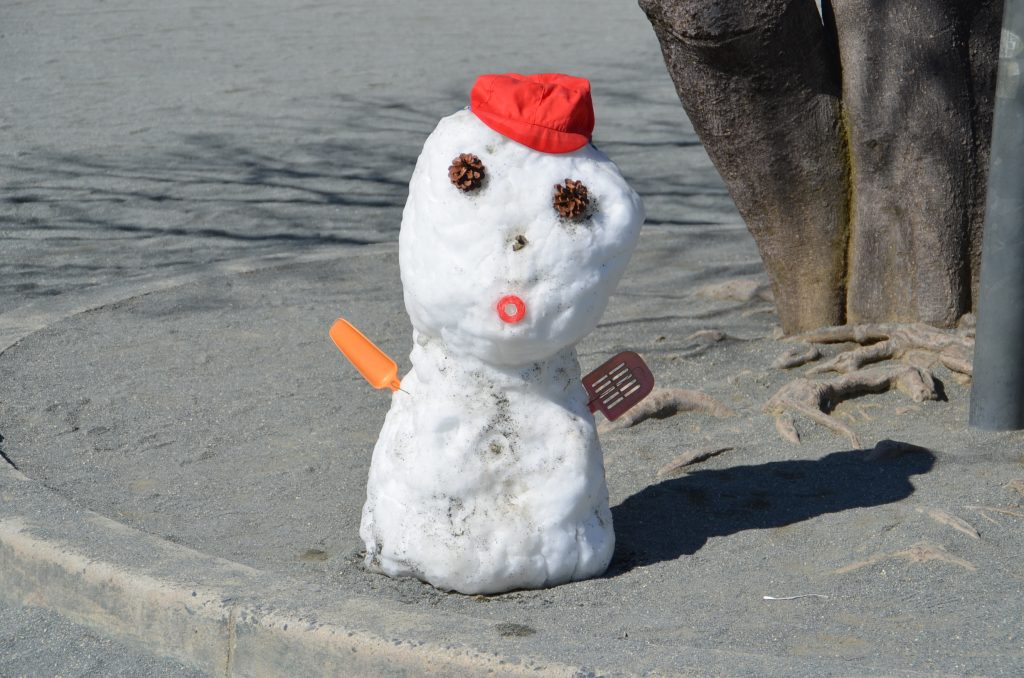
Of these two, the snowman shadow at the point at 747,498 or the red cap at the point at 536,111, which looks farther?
the snowman shadow at the point at 747,498

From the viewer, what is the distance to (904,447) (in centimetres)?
431

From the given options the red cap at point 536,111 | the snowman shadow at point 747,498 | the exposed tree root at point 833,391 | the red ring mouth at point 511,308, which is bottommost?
the snowman shadow at point 747,498

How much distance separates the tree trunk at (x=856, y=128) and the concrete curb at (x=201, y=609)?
2.51 m

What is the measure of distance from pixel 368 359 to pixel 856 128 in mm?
2335

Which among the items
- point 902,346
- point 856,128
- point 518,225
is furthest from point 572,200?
point 902,346

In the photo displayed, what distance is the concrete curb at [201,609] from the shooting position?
3.00 m

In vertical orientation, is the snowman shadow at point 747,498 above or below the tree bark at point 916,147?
below

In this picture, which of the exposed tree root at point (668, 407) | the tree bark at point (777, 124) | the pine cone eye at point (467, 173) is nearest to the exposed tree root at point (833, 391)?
the exposed tree root at point (668, 407)

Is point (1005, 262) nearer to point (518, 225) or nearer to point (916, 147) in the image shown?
point (916, 147)

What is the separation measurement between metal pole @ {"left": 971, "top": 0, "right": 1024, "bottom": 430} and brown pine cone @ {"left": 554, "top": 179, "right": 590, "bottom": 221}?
1709 millimetres

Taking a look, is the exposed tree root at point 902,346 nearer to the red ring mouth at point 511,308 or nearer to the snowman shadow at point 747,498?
the snowman shadow at point 747,498

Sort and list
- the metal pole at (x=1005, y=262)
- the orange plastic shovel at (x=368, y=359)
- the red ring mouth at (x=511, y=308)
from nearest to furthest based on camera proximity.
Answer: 1. the red ring mouth at (x=511, y=308)
2. the orange plastic shovel at (x=368, y=359)
3. the metal pole at (x=1005, y=262)

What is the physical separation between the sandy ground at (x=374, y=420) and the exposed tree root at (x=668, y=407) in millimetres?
53

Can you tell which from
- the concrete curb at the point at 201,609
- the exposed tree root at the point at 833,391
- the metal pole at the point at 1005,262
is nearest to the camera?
the concrete curb at the point at 201,609
